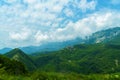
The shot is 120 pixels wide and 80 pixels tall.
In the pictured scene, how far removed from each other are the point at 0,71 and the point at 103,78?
7.35m

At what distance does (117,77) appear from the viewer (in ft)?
61.5

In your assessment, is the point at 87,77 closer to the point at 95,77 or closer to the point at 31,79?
the point at 95,77

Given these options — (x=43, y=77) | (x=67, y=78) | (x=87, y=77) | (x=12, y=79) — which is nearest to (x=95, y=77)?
(x=87, y=77)

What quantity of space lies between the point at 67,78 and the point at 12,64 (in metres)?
6.23

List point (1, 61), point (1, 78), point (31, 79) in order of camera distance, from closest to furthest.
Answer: point (1, 78) → point (31, 79) → point (1, 61)

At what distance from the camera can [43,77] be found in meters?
16.9

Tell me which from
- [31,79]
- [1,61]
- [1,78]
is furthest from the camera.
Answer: [1,61]

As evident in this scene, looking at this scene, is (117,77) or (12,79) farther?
(117,77)

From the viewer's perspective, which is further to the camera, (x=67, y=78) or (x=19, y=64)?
(x=19, y=64)

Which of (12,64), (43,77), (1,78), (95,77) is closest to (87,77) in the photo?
(95,77)

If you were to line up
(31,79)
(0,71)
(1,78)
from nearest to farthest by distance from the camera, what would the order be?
(1,78) → (0,71) → (31,79)

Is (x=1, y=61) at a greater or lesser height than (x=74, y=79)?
greater

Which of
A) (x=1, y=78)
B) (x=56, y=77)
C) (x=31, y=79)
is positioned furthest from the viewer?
(x=56, y=77)

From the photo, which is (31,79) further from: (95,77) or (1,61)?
(1,61)
